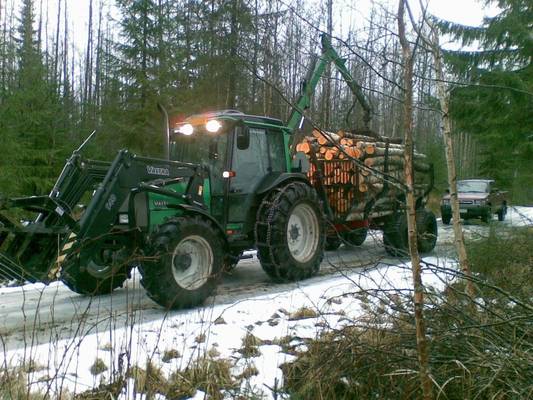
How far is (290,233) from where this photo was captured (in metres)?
8.35

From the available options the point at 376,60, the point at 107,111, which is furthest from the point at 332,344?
the point at 107,111

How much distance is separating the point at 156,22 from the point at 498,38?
11.2 metres

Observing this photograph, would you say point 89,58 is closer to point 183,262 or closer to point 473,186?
point 473,186

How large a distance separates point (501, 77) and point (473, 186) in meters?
10.1

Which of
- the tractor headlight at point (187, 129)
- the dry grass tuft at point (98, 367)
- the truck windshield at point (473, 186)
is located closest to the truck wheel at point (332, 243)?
the tractor headlight at point (187, 129)

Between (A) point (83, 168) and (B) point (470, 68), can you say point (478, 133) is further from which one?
(A) point (83, 168)

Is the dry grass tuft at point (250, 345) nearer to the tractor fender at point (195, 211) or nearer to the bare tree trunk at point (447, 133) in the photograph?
the bare tree trunk at point (447, 133)

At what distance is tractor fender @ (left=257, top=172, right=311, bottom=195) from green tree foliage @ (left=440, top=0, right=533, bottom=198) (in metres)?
5.17

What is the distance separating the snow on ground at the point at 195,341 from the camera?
3.53 metres

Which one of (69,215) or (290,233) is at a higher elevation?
(69,215)

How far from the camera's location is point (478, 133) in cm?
1355

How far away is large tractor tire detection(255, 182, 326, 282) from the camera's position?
7.79 meters

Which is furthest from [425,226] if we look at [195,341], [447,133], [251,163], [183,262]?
[195,341]

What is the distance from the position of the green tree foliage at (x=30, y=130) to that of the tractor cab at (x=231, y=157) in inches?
263
